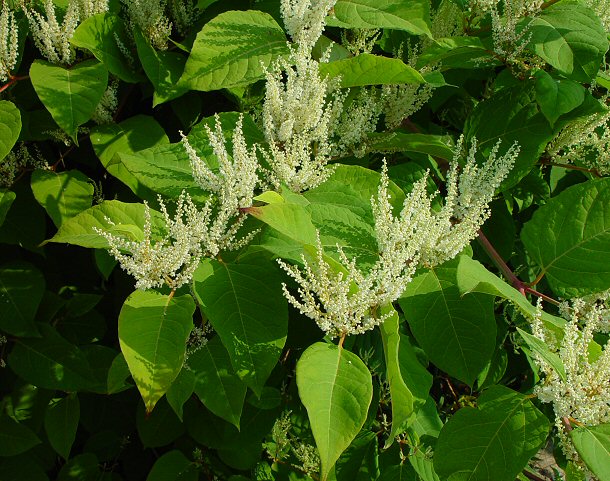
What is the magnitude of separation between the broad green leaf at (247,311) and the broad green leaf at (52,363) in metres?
1.04

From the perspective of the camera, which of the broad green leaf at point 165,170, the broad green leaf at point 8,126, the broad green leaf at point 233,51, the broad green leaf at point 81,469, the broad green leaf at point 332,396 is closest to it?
the broad green leaf at point 332,396

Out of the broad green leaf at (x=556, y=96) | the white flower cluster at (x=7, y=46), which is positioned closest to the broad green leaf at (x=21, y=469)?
the white flower cluster at (x=7, y=46)

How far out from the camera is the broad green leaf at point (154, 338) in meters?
1.51

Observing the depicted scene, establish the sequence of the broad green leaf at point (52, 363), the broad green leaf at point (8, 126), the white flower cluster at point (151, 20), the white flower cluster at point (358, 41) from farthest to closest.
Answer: the white flower cluster at point (358, 41) → the broad green leaf at point (52, 363) → the white flower cluster at point (151, 20) → the broad green leaf at point (8, 126)

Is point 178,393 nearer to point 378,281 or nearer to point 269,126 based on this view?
point 378,281

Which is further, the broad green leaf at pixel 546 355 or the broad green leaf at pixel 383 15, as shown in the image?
the broad green leaf at pixel 383 15

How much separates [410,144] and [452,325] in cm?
72

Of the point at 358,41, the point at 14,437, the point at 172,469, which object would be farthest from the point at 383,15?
the point at 14,437

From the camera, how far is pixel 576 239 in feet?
6.80

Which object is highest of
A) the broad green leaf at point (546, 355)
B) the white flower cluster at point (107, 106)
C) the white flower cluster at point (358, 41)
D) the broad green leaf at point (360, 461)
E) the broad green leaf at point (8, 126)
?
the white flower cluster at point (358, 41)

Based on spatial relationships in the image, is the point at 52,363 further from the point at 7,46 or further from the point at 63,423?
the point at 7,46

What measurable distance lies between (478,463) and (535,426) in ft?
0.61

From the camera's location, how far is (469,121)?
2.55 meters

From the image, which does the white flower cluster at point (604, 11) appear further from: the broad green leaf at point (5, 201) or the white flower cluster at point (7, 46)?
the broad green leaf at point (5, 201)
